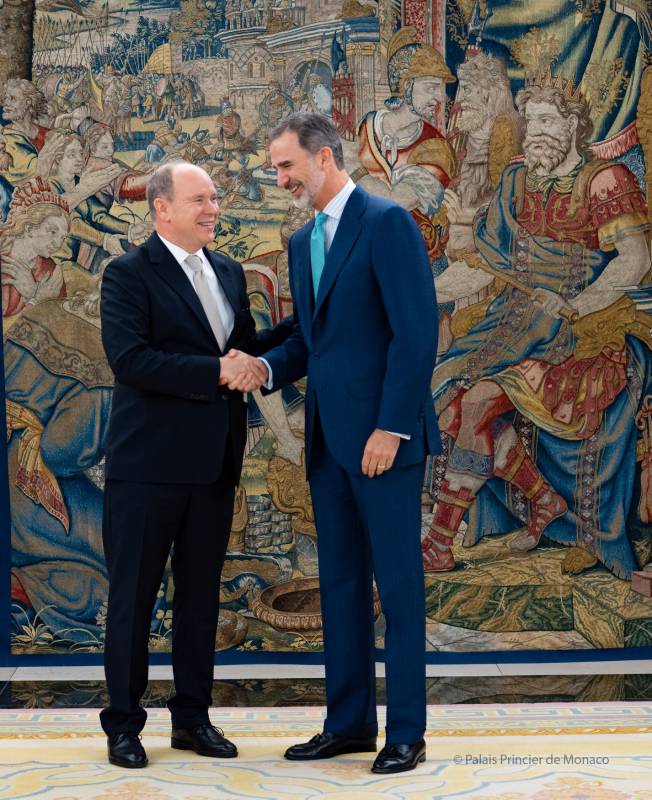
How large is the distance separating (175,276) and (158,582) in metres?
0.91

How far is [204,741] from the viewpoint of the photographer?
332cm

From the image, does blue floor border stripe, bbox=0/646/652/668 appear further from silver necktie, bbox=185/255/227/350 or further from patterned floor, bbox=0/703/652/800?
silver necktie, bbox=185/255/227/350

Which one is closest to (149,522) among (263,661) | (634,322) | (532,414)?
(263,661)

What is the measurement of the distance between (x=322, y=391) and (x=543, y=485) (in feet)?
5.63

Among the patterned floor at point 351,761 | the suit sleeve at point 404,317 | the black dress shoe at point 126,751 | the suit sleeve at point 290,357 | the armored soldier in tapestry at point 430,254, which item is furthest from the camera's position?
the armored soldier in tapestry at point 430,254

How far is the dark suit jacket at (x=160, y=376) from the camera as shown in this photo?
3223mm

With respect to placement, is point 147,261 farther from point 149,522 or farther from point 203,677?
point 203,677

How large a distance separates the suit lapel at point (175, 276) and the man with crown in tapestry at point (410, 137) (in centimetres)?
149

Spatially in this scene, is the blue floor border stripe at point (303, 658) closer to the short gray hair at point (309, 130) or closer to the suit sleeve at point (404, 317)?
the suit sleeve at point (404, 317)

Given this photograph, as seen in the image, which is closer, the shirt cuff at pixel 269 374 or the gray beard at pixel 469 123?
the shirt cuff at pixel 269 374

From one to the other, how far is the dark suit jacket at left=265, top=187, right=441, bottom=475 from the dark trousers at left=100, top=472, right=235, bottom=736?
44cm

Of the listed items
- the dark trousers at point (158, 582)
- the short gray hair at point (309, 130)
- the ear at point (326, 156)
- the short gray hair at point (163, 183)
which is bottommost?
the dark trousers at point (158, 582)

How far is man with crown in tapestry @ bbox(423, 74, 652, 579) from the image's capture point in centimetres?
460

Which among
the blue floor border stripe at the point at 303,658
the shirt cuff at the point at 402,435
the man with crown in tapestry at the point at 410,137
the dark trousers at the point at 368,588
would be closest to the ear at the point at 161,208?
the dark trousers at the point at 368,588
